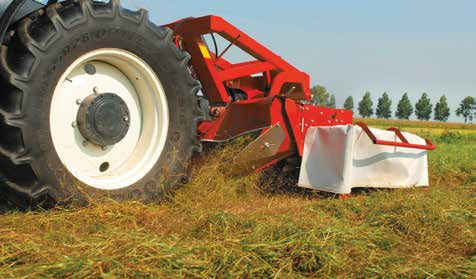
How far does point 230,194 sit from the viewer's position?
350 centimetres

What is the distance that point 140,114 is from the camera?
3154mm

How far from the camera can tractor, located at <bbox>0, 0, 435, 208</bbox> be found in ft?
7.64

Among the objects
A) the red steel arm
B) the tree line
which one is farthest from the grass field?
the tree line

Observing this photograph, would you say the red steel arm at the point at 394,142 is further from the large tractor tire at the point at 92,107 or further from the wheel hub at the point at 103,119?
the wheel hub at the point at 103,119

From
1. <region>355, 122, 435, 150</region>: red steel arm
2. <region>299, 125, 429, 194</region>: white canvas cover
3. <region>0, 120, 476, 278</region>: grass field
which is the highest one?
<region>355, 122, 435, 150</region>: red steel arm

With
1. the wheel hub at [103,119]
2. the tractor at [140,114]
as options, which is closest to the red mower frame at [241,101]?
the tractor at [140,114]

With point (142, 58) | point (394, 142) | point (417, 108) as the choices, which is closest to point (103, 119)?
point (142, 58)

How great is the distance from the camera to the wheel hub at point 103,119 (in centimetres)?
269

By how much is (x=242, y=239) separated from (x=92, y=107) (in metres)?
1.33

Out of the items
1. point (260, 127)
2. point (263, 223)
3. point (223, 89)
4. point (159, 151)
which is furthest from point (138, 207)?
point (223, 89)

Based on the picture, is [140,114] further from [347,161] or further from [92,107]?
[347,161]

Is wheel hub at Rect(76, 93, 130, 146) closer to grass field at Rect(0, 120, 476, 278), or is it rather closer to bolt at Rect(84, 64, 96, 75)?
bolt at Rect(84, 64, 96, 75)

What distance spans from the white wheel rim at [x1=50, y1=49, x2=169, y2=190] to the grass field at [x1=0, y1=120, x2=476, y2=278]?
13.4 inches

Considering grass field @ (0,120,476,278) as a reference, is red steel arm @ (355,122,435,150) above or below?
above
